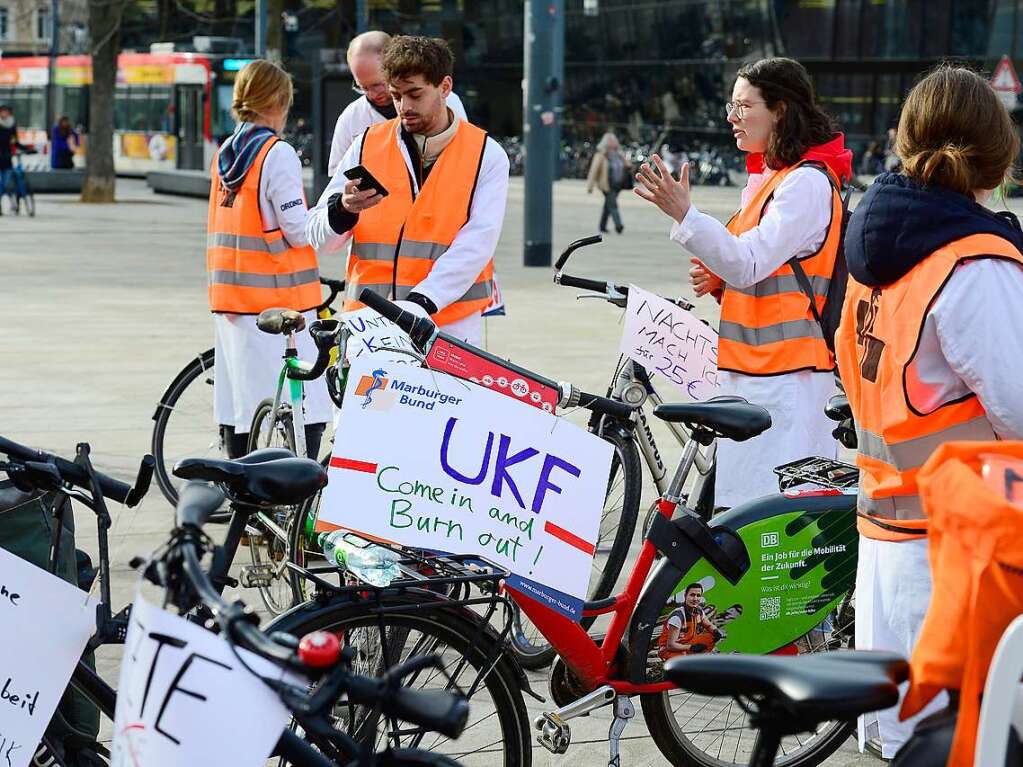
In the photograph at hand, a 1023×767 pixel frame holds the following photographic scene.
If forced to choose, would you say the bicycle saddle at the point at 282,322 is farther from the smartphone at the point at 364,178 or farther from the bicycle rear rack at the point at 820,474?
the bicycle rear rack at the point at 820,474

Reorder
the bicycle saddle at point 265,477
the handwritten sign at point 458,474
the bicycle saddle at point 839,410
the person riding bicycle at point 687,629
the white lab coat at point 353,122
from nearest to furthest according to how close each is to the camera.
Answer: the bicycle saddle at point 265,477, the handwritten sign at point 458,474, the person riding bicycle at point 687,629, the bicycle saddle at point 839,410, the white lab coat at point 353,122

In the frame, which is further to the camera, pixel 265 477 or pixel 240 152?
pixel 240 152

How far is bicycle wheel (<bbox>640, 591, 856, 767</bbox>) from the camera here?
3.88 m

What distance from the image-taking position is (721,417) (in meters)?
3.67

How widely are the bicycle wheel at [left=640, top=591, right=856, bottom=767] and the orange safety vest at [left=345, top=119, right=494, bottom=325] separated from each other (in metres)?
1.72

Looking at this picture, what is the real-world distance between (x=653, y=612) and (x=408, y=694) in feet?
5.87

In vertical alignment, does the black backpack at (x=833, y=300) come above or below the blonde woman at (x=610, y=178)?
above

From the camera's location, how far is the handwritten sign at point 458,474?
3303 millimetres

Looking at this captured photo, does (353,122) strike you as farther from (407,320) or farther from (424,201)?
(407,320)

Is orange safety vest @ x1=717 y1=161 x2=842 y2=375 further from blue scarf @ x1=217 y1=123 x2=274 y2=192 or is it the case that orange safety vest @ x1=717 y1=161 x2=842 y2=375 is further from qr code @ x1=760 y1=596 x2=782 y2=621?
blue scarf @ x1=217 y1=123 x2=274 y2=192

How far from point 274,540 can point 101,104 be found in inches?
971

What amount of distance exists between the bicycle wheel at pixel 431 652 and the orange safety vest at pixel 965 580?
1.25m

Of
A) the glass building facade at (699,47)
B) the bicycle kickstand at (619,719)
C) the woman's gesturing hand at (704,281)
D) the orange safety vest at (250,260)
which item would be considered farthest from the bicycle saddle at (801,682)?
the glass building facade at (699,47)

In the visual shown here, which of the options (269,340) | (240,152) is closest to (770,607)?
(269,340)
